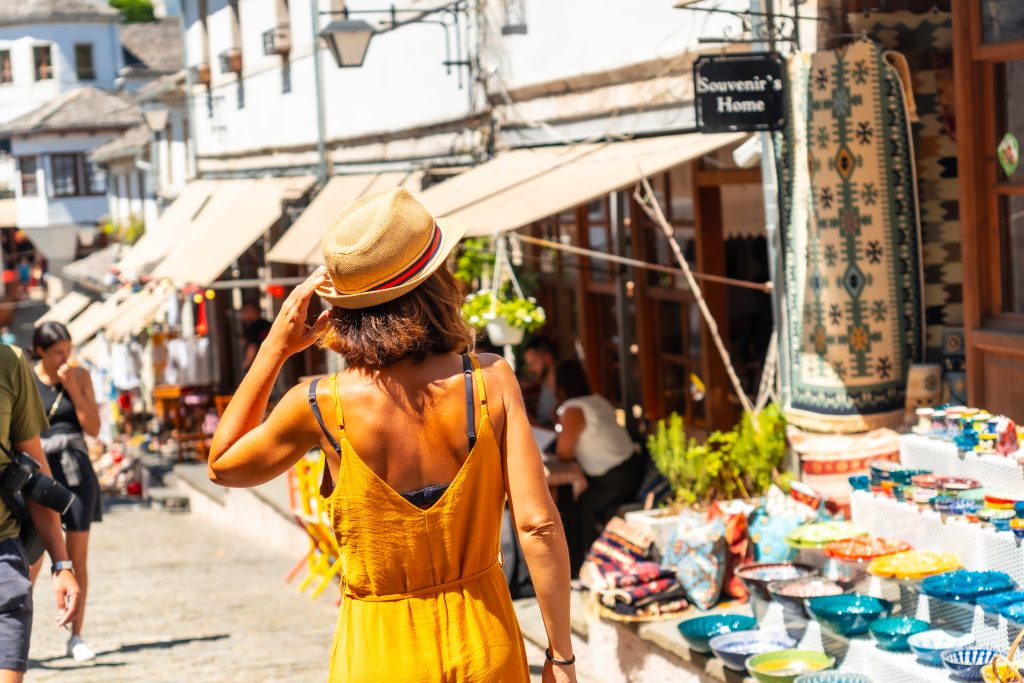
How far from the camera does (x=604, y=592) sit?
24.8ft

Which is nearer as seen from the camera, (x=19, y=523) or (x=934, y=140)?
(x=19, y=523)

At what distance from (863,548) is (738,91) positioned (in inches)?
96.5

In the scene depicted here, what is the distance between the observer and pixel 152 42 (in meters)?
63.8

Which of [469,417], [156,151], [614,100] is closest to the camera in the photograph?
[469,417]

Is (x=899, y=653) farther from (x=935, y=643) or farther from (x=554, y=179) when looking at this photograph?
(x=554, y=179)

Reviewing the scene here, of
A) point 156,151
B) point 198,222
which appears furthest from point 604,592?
point 156,151

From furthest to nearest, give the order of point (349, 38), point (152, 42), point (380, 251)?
point (152, 42) → point (349, 38) → point (380, 251)

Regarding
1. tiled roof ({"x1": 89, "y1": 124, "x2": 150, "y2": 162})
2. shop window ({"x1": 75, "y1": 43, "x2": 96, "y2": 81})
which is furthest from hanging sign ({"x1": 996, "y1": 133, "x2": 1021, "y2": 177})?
shop window ({"x1": 75, "y1": 43, "x2": 96, "y2": 81})

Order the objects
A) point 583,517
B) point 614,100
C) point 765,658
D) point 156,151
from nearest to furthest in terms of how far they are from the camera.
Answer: point 765,658 < point 583,517 < point 614,100 < point 156,151

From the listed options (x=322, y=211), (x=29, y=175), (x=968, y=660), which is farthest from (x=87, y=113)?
(x=968, y=660)

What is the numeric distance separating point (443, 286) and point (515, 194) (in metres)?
6.62

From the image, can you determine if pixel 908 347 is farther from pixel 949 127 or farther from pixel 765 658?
pixel 765 658

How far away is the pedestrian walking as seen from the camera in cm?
469

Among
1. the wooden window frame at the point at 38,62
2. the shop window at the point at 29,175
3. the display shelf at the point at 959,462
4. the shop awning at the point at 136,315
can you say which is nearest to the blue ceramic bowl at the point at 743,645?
the display shelf at the point at 959,462
